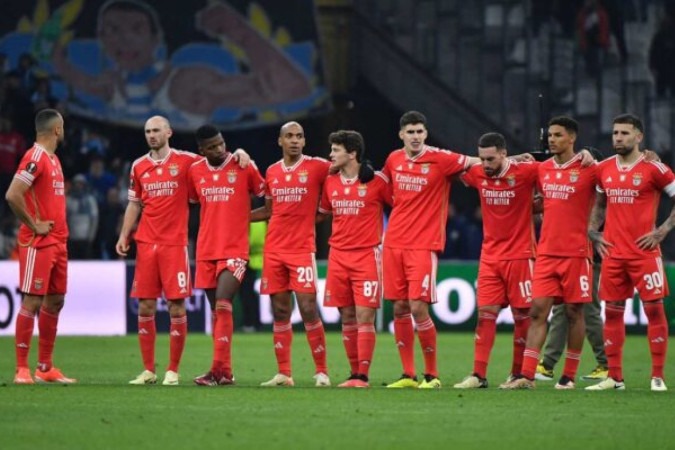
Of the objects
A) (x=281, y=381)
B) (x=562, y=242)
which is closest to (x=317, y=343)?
(x=281, y=381)

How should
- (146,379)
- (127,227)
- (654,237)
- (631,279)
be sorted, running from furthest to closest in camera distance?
(127,227)
(146,379)
(631,279)
(654,237)

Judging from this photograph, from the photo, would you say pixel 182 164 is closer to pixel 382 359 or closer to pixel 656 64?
pixel 382 359

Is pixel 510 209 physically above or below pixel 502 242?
above

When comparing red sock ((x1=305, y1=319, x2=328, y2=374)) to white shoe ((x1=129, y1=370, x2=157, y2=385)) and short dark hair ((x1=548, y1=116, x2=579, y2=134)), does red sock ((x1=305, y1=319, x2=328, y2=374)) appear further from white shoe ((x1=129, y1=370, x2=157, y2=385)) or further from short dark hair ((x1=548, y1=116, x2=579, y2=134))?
short dark hair ((x1=548, y1=116, x2=579, y2=134))

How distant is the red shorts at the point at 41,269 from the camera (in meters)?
14.3

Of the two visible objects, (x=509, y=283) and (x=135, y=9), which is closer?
(x=509, y=283)

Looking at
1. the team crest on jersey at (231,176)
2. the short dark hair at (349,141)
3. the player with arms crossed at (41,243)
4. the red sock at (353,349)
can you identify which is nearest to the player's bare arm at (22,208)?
the player with arms crossed at (41,243)

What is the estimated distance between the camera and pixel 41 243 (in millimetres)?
14414

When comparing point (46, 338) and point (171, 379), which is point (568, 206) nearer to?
point (171, 379)

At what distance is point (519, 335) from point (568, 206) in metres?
1.27

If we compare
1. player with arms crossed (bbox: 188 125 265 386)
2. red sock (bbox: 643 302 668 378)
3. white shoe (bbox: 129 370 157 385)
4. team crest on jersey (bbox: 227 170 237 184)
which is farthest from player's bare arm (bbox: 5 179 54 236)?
red sock (bbox: 643 302 668 378)

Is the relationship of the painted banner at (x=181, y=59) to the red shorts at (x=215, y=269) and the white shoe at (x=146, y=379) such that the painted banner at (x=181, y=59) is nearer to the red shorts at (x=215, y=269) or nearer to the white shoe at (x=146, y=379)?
the red shorts at (x=215, y=269)

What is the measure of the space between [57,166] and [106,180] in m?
12.4

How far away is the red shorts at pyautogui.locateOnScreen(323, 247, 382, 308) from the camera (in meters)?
14.4
